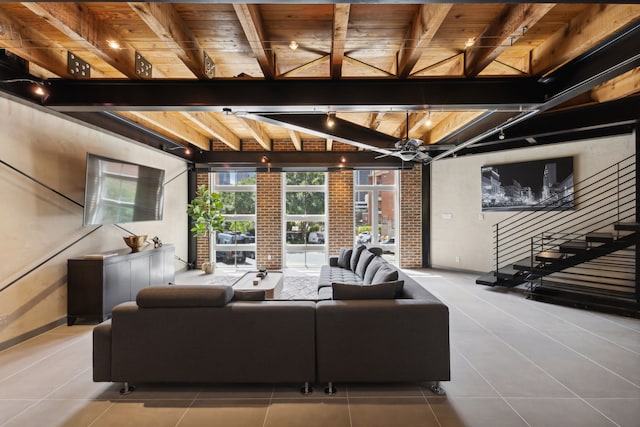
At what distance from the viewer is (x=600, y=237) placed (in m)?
4.52

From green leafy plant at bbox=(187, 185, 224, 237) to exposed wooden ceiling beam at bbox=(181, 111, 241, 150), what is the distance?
1299 mm

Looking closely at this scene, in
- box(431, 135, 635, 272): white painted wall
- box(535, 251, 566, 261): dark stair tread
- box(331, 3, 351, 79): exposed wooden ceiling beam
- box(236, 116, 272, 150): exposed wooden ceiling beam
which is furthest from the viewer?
box(431, 135, 635, 272): white painted wall

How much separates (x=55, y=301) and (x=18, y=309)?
42 cm

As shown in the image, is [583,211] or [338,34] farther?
[583,211]

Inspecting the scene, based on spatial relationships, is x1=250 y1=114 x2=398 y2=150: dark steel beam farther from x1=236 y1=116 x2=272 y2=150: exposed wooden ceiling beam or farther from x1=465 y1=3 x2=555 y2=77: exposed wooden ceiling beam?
x1=465 y1=3 x2=555 y2=77: exposed wooden ceiling beam

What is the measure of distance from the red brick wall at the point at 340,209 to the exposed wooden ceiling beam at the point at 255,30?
16.0 ft

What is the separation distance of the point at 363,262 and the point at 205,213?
4.04 m

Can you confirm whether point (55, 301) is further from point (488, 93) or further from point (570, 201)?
point (570, 201)

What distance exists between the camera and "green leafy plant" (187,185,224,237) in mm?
6930

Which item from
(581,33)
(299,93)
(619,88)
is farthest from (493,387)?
(619,88)

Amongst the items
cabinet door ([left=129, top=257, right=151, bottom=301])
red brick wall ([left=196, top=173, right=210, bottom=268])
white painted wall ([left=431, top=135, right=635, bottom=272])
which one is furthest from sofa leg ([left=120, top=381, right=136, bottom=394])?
white painted wall ([left=431, top=135, right=635, bottom=272])

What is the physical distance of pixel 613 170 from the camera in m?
4.97

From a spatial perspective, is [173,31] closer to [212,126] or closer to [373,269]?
[212,126]

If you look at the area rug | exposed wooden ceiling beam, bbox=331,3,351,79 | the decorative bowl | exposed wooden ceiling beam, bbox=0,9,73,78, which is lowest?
the area rug
